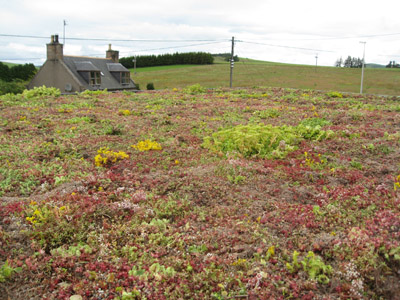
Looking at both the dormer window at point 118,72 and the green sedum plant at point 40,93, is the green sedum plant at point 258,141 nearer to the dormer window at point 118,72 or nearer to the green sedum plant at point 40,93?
the green sedum plant at point 40,93

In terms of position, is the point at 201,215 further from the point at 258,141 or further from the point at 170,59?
the point at 170,59

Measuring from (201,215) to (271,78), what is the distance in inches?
2704

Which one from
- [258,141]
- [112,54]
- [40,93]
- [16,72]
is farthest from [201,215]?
[16,72]

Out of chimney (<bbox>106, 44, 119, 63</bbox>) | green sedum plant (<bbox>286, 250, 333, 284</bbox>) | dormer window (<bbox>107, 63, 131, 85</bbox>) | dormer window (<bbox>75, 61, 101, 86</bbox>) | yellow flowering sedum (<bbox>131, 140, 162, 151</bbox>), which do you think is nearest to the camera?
green sedum plant (<bbox>286, 250, 333, 284</bbox>)

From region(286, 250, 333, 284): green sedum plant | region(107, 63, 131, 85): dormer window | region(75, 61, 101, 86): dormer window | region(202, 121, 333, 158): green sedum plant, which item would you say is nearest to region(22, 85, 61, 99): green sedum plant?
region(202, 121, 333, 158): green sedum plant

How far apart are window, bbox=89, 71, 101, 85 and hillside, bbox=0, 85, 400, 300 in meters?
35.4

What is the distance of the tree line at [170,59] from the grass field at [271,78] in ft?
14.6

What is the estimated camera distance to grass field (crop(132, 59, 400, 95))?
200 ft

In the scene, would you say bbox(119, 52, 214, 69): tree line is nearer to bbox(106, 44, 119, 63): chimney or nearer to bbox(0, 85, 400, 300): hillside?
bbox(106, 44, 119, 63): chimney

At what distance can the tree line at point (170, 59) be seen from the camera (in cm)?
9231

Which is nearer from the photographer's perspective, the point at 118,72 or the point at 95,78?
the point at 95,78

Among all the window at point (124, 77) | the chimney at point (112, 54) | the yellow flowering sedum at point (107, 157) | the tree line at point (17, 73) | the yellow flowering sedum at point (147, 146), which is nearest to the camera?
the yellow flowering sedum at point (107, 157)

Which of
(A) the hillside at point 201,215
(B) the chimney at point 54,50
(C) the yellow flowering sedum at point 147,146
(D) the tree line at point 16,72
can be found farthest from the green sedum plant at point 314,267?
(D) the tree line at point 16,72

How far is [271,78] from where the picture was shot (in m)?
70.2
